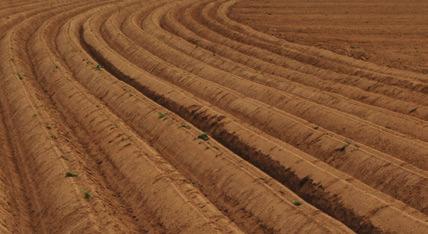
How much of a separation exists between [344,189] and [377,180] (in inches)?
33.8

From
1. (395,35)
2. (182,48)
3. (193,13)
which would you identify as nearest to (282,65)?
(182,48)

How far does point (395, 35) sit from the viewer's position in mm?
25859

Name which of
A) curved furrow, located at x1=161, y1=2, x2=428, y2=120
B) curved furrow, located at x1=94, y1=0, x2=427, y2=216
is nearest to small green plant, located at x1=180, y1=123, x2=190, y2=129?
curved furrow, located at x1=94, y1=0, x2=427, y2=216

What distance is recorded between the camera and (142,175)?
1233cm

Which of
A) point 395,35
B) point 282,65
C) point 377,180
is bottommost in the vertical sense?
point 395,35

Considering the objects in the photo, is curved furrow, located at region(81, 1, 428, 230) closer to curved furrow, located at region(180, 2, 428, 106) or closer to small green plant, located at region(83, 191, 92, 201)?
small green plant, located at region(83, 191, 92, 201)

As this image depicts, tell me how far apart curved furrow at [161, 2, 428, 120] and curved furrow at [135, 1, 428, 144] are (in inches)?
20.0

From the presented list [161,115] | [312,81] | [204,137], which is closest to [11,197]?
[204,137]

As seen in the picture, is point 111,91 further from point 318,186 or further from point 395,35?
point 395,35

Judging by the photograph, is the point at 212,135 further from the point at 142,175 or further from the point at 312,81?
the point at 312,81

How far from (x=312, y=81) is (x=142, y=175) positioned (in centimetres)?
794

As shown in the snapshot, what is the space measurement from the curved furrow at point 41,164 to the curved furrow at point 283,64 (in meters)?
7.77

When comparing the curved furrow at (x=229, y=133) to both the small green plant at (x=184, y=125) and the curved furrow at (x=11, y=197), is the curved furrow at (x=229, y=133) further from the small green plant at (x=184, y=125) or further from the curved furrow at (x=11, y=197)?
the curved furrow at (x=11, y=197)

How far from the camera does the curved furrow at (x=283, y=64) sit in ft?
54.5
